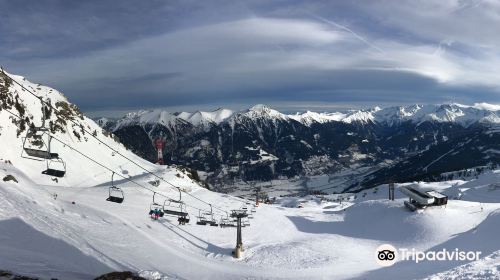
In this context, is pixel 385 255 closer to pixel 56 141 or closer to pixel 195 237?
pixel 195 237

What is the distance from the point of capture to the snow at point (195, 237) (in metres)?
30.3

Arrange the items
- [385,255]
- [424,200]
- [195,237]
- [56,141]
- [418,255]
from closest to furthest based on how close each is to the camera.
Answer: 1. [418,255]
2. [385,255]
3. [195,237]
4. [424,200]
5. [56,141]

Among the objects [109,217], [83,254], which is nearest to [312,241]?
[109,217]

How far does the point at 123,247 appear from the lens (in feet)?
136

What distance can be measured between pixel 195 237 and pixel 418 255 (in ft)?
95.8

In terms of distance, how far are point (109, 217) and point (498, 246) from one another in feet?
154

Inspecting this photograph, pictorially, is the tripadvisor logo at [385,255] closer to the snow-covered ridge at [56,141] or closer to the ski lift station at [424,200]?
the ski lift station at [424,200]

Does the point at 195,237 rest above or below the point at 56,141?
below

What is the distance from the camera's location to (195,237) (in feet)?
190

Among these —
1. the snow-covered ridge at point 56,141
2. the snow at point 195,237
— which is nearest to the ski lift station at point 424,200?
the snow at point 195,237

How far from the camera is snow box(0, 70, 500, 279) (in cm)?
3033

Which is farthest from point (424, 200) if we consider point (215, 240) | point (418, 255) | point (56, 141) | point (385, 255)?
point (56, 141)

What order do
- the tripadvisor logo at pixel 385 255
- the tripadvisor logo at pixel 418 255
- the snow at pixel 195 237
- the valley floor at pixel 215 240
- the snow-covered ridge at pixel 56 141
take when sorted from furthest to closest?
the snow-covered ridge at pixel 56 141
the tripadvisor logo at pixel 385 255
the tripadvisor logo at pixel 418 255
the snow at pixel 195 237
the valley floor at pixel 215 240

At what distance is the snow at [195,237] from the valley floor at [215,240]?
125 mm
